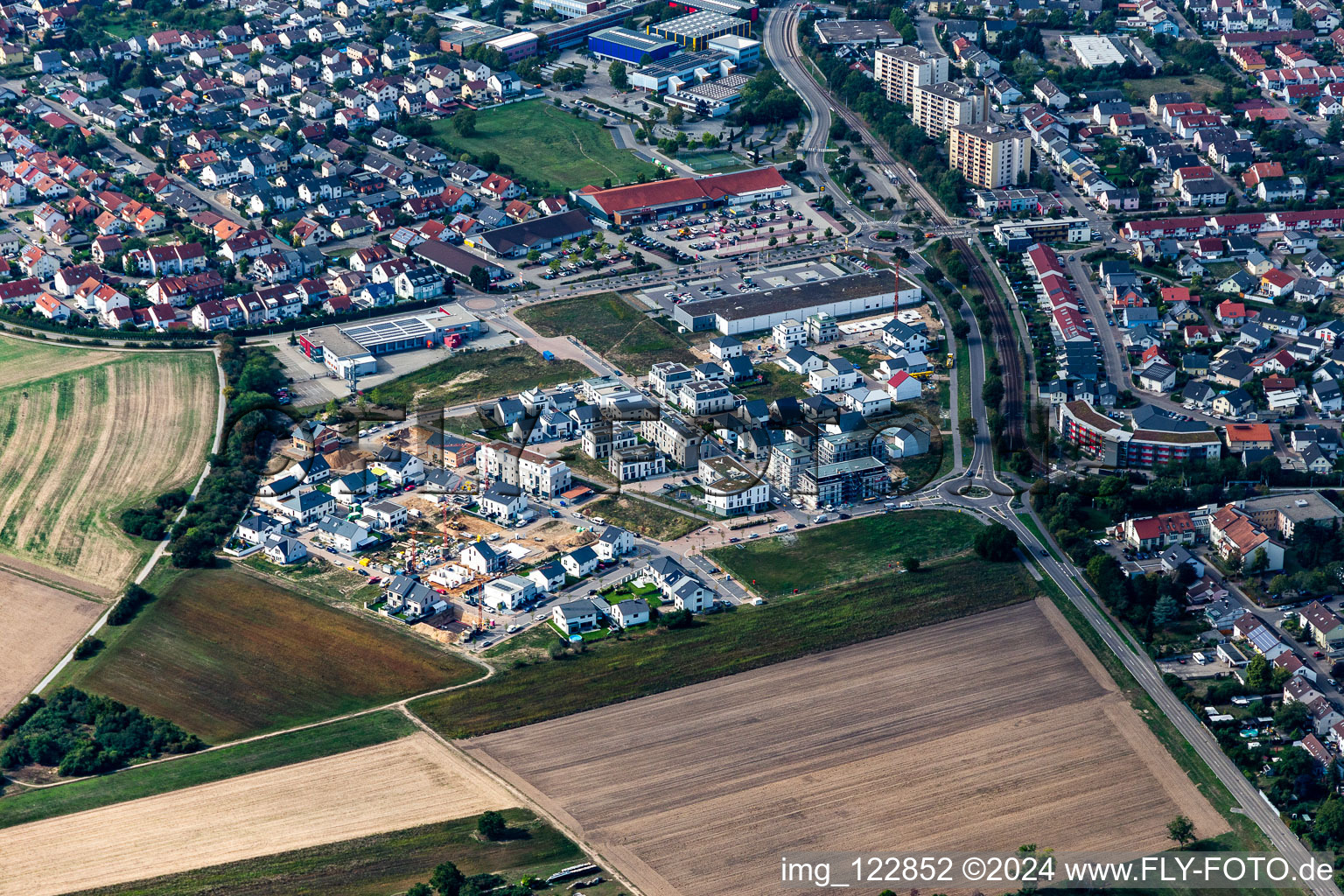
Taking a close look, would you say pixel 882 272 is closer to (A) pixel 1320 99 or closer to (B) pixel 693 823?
(A) pixel 1320 99

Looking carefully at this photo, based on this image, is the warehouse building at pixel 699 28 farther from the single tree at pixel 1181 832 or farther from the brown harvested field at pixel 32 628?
the single tree at pixel 1181 832

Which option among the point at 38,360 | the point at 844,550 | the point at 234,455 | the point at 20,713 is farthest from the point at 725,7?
the point at 20,713

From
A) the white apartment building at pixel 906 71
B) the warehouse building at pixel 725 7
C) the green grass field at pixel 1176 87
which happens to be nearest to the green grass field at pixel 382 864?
the white apartment building at pixel 906 71

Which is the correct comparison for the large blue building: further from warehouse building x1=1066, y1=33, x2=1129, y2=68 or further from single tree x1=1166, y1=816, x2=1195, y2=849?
single tree x1=1166, y1=816, x2=1195, y2=849

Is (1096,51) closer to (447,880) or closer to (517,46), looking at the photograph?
(517,46)

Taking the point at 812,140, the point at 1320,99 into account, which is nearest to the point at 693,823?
the point at 812,140

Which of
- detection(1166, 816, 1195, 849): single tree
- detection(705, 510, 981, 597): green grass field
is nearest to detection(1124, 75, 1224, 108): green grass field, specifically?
detection(705, 510, 981, 597): green grass field

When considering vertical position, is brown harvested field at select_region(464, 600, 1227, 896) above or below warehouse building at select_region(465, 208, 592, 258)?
below
